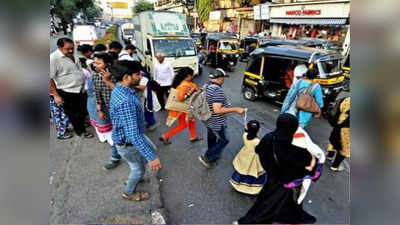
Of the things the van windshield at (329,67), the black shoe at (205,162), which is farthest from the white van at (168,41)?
the black shoe at (205,162)

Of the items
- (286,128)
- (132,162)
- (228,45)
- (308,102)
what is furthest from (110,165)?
(228,45)

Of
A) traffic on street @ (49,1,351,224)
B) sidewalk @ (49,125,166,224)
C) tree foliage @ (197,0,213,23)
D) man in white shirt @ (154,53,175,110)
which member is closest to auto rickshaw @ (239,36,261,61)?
traffic on street @ (49,1,351,224)

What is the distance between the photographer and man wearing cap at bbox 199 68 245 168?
314 centimetres

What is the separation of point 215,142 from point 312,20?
728 inches

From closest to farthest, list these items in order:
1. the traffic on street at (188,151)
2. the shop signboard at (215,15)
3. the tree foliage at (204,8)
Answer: the traffic on street at (188,151) → the shop signboard at (215,15) → the tree foliage at (204,8)

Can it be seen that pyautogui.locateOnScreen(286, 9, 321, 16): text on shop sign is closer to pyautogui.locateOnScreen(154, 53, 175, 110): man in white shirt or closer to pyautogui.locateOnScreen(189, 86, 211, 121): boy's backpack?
pyautogui.locateOnScreen(154, 53, 175, 110): man in white shirt

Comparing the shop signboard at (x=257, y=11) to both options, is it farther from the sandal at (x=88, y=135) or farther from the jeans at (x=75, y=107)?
the sandal at (x=88, y=135)

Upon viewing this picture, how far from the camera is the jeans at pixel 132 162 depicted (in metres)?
2.55

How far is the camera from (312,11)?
58.4ft

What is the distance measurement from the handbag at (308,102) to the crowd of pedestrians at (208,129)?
0.03 meters

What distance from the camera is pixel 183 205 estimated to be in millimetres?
2988

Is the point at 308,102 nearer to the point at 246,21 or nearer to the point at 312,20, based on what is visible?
the point at 312,20

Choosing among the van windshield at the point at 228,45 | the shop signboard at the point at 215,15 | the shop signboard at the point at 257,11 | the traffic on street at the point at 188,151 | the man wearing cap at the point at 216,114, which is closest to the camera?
the traffic on street at the point at 188,151

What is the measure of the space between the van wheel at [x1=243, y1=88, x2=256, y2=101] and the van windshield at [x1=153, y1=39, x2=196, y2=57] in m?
3.30
